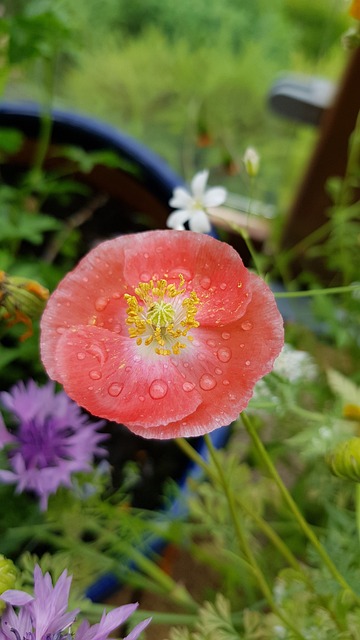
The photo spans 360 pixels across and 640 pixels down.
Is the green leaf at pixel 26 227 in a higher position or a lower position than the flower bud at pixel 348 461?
lower

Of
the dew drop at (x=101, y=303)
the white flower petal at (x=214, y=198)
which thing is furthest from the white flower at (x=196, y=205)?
the dew drop at (x=101, y=303)

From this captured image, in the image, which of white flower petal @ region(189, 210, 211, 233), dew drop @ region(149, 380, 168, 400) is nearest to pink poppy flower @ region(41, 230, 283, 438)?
dew drop @ region(149, 380, 168, 400)

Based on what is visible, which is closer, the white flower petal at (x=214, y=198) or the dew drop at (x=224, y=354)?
the dew drop at (x=224, y=354)

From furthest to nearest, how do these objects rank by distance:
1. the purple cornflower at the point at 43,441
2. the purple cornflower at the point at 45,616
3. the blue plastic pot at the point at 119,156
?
the blue plastic pot at the point at 119,156 → the purple cornflower at the point at 43,441 → the purple cornflower at the point at 45,616

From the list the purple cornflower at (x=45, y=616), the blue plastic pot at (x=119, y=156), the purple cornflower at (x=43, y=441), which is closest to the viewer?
the purple cornflower at (x=45, y=616)

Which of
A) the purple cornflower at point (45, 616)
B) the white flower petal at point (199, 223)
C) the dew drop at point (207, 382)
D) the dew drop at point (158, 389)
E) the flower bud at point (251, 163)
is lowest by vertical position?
the purple cornflower at point (45, 616)

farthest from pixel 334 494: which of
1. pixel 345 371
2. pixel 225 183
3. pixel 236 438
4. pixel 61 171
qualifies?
pixel 225 183

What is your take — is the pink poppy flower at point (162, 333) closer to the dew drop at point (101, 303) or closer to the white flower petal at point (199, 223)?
the dew drop at point (101, 303)
